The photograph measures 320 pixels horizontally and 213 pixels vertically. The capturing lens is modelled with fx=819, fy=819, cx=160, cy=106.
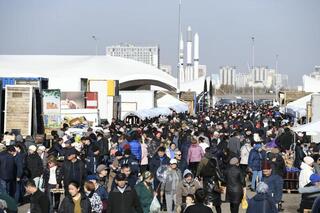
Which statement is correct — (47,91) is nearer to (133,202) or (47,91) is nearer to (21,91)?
(21,91)

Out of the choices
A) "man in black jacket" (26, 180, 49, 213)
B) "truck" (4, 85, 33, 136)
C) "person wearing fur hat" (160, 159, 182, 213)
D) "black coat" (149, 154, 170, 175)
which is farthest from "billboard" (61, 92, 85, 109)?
"man in black jacket" (26, 180, 49, 213)

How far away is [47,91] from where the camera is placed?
103ft

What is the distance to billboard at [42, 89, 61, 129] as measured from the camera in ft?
102

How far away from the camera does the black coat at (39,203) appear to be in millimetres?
9914

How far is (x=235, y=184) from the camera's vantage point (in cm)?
1370

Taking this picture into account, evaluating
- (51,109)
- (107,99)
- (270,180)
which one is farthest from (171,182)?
(107,99)

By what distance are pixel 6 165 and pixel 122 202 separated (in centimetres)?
636

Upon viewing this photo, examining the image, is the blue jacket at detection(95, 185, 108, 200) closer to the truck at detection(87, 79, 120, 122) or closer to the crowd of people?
the crowd of people

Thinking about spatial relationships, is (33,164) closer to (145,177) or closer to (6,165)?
(6,165)

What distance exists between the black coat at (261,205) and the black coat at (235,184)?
11.8ft

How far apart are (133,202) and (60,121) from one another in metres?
21.8

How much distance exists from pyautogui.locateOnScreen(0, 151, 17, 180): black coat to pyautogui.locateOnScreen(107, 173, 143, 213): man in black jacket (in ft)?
20.0

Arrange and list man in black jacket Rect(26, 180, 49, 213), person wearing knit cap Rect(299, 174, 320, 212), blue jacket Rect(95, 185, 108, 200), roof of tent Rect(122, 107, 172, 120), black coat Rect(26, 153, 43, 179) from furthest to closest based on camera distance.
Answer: roof of tent Rect(122, 107, 172, 120) → black coat Rect(26, 153, 43, 179) → person wearing knit cap Rect(299, 174, 320, 212) → blue jacket Rect(95, 185, 108, 200) → man in black jacket Rect(26, 180, 49, 213)

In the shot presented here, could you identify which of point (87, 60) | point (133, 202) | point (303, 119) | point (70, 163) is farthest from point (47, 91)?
Answer: point (87, 60)
